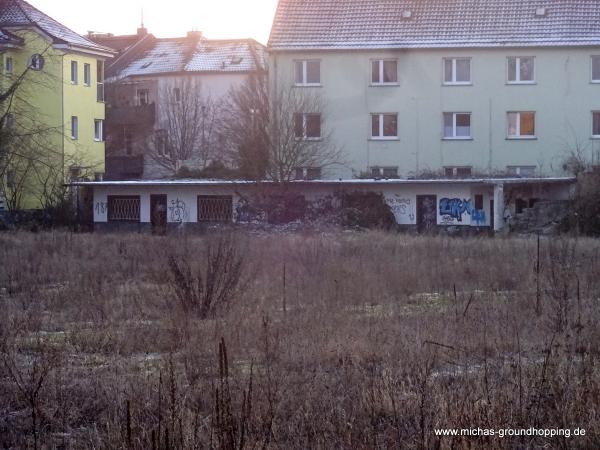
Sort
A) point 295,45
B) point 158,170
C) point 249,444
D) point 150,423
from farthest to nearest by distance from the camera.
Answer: point 158,170
point 295,45
point 150,423
point 249,444

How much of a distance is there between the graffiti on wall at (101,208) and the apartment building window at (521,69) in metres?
21.6

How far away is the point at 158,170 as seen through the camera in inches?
2596

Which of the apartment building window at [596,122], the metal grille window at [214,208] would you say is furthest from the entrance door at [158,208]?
the apartment building window at [596,122]

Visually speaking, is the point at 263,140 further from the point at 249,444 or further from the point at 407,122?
the point at 249,444

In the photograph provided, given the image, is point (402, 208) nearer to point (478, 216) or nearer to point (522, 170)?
point (478, 216)

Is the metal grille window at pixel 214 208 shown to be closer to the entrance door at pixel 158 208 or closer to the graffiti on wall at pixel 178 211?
the graffiti on wall at pixel 178 211

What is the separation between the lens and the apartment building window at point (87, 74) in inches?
2057

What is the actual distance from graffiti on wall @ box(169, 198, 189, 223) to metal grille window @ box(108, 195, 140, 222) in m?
2.00

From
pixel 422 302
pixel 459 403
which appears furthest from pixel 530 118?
pixel 459 403

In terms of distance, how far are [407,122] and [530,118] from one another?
626cm

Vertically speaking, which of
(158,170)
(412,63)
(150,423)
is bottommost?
(150,423)

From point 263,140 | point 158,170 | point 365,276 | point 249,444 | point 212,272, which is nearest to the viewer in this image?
point 249,444

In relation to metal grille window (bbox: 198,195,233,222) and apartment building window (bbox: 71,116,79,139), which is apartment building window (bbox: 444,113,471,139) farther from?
apartment building window (bbox: 71,116,79,139)

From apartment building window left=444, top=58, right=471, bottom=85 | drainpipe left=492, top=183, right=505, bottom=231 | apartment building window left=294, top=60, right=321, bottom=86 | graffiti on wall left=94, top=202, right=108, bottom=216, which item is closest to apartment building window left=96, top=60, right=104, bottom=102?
graffiti on wall left=94, top=202, right=108, bottom=216
